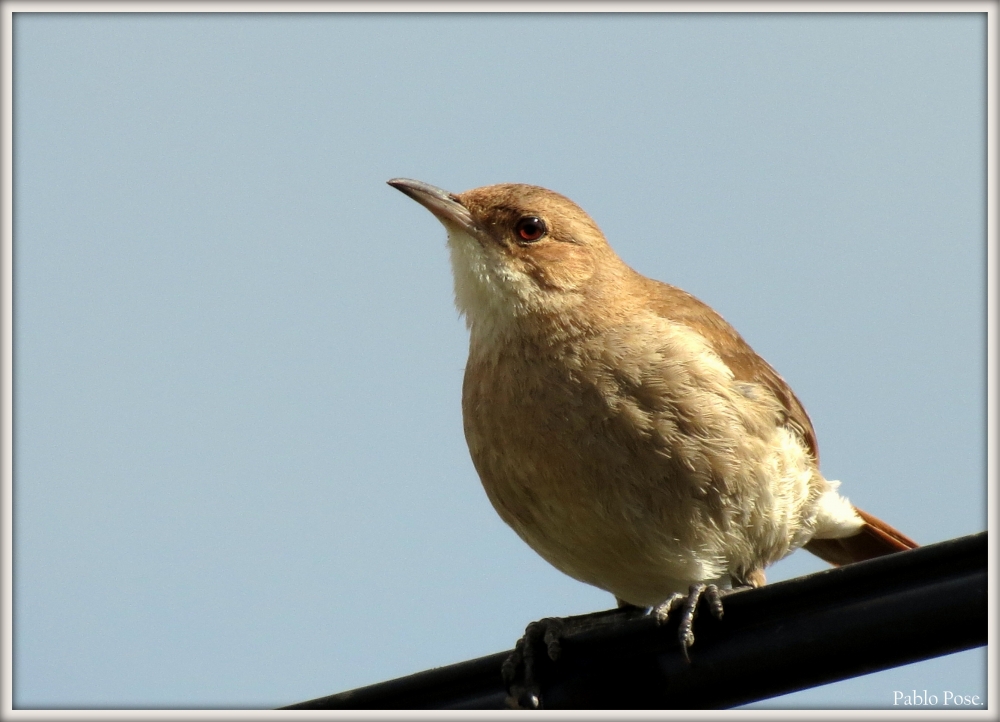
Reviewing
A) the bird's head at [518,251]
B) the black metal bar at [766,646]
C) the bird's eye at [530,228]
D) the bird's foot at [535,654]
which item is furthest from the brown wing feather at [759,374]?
the black metal bar at [766,646]

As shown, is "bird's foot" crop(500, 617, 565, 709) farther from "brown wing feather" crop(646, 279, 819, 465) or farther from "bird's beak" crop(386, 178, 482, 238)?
"bird's beak" crop(386, 178, 482, 238)

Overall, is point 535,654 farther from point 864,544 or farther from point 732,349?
point 864,544

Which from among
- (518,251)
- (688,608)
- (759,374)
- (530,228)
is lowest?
(688,608)

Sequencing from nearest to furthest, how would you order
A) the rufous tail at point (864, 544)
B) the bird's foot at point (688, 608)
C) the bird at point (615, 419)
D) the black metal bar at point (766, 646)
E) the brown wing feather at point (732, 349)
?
the black metal bar at point (766, 646) → the bird's foot at point (688, 608) → the bird at point (615, 419) → the brown wing feather at point (732, 349) → the rufous tail at point (864, 544)

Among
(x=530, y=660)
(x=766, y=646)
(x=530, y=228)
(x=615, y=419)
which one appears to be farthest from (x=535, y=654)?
(x=530, y=228)

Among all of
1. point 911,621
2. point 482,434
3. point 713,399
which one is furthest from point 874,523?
point 911,621

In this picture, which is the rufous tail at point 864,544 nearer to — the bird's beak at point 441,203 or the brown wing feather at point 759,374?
the brown wing feather at point 759,374

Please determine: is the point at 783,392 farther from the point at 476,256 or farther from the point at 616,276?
the point at 476,256
